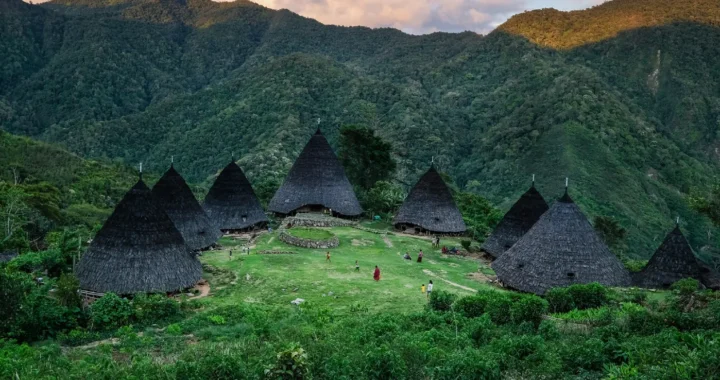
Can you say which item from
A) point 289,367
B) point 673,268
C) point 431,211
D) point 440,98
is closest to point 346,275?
point 431,211

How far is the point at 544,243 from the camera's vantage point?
22.3 meters

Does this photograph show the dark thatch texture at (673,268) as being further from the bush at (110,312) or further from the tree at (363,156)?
the tree at (363,156)

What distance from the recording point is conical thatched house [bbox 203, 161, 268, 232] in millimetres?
32062

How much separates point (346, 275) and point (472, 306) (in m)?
7.42

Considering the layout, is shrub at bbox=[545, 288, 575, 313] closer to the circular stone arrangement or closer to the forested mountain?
the circular stone arrangement

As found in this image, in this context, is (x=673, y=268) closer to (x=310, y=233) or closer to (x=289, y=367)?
(x=310, y=233)

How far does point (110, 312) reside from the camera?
53.9 ft

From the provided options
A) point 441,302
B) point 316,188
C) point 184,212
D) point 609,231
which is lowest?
point 441,302

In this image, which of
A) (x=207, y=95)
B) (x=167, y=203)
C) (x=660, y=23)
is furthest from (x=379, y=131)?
(x=660, y=23)

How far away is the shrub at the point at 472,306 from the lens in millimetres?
16984

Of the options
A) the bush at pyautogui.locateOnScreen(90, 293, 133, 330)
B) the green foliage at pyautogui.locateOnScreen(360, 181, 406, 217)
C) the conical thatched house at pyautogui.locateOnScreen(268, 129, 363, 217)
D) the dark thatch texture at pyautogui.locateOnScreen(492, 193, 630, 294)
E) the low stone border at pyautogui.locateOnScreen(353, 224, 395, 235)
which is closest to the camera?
the bush at pyautogui.locateOnScreen(90, 293, 133, 330)

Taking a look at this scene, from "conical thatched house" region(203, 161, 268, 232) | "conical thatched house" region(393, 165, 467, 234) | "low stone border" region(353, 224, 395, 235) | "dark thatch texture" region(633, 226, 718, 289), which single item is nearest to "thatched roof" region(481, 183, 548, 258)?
"conical thatched house" region(393, 165, 467, 234)

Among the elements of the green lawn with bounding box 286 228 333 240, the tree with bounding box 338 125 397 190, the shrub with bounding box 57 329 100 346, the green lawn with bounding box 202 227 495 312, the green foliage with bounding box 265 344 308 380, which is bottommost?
the shrub with bounding box 57 329 100 346

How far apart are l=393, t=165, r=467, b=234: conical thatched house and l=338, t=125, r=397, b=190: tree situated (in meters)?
12.7
